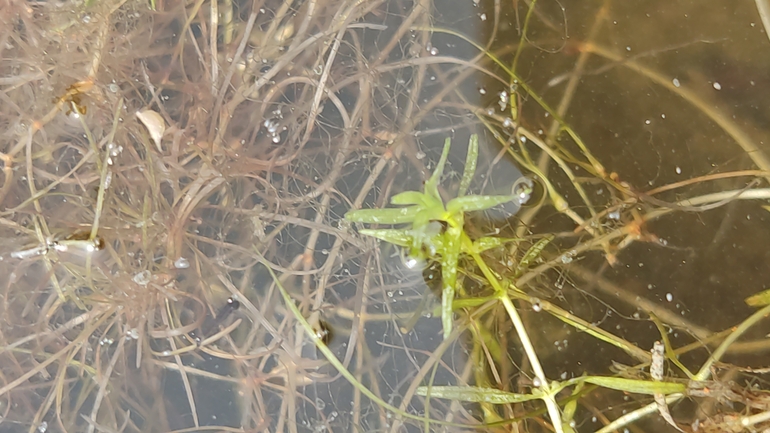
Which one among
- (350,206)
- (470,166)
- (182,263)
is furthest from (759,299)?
(182,263)

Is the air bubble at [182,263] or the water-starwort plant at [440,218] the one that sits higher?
the water-starwort plant at [440,218]

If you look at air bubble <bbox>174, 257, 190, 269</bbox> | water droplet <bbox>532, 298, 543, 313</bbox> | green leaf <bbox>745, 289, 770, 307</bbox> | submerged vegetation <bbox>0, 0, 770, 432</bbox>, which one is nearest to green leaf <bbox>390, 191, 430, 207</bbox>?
submerged vegetation <bbox>0, 0, 770, 432</bbox>

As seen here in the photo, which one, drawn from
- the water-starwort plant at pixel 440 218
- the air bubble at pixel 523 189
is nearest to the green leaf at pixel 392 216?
the water-starwort plant at pixel 440 218

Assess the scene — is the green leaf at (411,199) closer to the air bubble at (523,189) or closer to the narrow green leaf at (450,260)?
the narrow green leaf at (450,260)

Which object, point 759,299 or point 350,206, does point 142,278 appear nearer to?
point 350,206

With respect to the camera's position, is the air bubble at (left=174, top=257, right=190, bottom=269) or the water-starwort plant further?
the air bubble at (left=174, top=257, right=190, bottom=269)

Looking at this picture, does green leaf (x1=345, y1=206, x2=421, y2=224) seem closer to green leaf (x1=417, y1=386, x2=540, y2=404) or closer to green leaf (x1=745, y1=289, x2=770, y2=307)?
green leaf (x1=417, y1=386, x2=540, y2=404)
